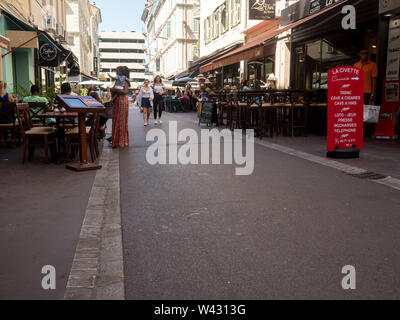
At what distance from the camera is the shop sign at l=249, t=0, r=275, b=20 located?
56.1 feet

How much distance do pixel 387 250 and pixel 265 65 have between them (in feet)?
60.3

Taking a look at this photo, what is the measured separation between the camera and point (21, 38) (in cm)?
1380

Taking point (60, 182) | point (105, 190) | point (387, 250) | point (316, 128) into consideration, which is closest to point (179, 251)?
point (387, 250)

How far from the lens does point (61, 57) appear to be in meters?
21.4

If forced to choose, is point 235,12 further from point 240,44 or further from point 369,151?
point 369,151

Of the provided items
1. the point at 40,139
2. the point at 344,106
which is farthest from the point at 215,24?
the point at 40,139

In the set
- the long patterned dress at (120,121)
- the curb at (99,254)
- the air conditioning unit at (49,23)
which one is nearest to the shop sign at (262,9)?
the long patterned dress at (120,121)

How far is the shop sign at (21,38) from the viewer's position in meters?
13.6

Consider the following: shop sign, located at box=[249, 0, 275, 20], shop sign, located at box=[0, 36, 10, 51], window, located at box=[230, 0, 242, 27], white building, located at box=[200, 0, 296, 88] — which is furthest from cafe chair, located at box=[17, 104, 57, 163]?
window, located at box=[230, 0, 242, 27]

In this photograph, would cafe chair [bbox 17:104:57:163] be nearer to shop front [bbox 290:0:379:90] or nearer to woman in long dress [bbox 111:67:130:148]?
woman in long dress [bbox 111:67:130:148]

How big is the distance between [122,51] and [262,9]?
11541cm

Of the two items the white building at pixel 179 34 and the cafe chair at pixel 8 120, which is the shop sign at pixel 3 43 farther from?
the white building at pixel 179 34

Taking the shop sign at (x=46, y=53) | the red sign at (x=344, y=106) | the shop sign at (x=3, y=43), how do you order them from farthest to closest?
the shop sign at (x=46, y=53) < the shop sign at (x=3, y=43) < the red sign at (x=344, y=106)

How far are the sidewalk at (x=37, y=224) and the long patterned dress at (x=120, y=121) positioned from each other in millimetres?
2824
